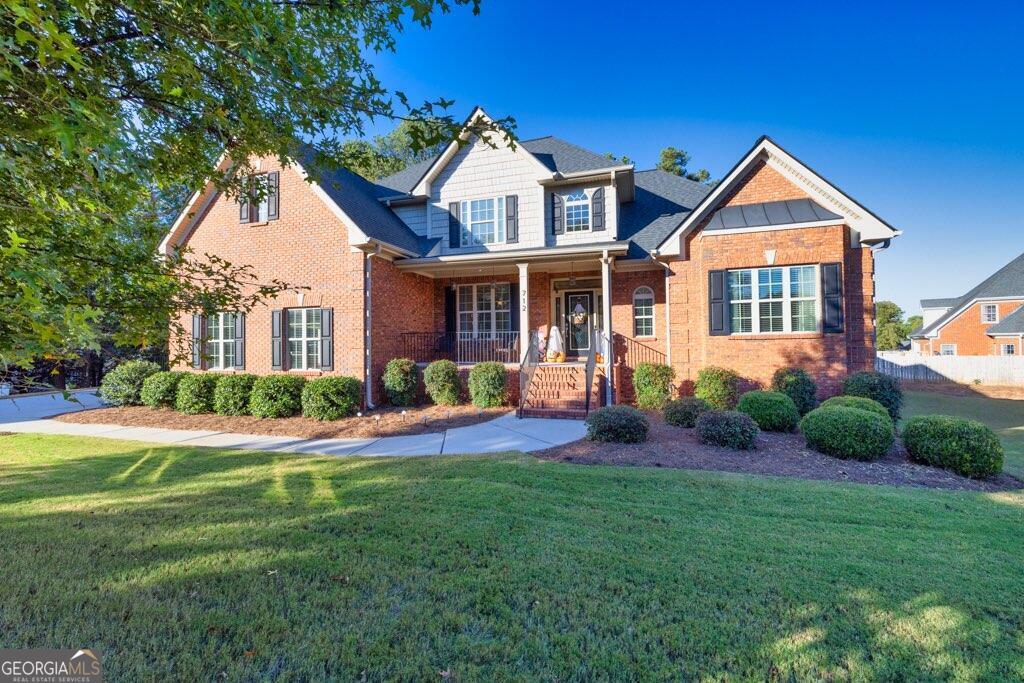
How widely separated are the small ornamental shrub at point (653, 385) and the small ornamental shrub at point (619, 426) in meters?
3.65

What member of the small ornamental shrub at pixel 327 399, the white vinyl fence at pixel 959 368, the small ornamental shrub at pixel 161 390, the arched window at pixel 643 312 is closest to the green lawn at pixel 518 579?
the small ornamental shrub at pixel 327 399

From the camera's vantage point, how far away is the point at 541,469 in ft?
20.1

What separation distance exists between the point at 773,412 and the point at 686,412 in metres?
1.54

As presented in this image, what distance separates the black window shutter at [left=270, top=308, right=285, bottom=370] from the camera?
12688mm

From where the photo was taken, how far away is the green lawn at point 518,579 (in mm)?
2436

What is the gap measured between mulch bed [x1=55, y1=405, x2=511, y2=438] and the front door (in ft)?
13.4

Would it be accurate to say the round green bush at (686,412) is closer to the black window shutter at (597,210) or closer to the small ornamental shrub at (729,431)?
the small ornamental shrub at (729,431)

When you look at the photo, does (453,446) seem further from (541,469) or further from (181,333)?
(181,333)

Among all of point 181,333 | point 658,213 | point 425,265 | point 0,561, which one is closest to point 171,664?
point 0,561

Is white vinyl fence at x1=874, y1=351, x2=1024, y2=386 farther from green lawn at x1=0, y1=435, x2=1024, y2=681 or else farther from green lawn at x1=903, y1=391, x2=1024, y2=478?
green lawn at x1=0, y1=435, x2=1024, y2=681

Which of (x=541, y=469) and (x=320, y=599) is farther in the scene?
(x=541, y=469)

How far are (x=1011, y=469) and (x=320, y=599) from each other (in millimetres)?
9558

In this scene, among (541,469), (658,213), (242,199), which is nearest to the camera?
(242,199)
